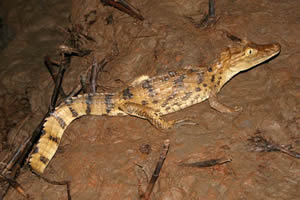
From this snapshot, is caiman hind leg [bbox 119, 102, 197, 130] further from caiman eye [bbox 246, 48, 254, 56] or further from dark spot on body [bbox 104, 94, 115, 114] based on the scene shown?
caiman eye [bbox 246, 48, 254, 56]

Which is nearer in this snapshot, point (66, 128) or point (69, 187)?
point (69, 187)

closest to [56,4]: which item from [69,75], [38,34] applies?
[38,34]

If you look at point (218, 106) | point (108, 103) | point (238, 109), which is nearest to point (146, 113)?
Result: point (108, 103)

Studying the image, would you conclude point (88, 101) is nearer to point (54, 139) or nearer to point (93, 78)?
point (93, 78)

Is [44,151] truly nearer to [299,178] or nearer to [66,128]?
[66,128]

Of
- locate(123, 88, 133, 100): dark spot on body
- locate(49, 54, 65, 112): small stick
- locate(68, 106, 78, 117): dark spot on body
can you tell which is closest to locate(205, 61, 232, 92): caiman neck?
A: locate(123, 88, 133, 100): dark spot on body

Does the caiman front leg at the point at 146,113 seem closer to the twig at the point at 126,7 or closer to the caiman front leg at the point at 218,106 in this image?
the caiman front leg at the point at 218,106
